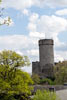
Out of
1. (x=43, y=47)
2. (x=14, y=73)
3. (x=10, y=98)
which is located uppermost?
(x=43, y=47)

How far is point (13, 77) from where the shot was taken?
3400 cm

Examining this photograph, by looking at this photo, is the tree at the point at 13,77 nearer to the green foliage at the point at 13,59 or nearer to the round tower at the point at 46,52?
the green foliage at the point at 13,59

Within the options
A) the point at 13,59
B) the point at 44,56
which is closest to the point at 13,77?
the point at 13,59

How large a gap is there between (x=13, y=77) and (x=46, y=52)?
193 ft

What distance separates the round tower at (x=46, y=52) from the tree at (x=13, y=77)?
5678 cm

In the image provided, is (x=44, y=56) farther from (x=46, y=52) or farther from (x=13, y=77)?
(x=13, y=77)

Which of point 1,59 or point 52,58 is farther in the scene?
point 52,58

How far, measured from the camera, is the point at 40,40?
9356 cm

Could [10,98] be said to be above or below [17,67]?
below

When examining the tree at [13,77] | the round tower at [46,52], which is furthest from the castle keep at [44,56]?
the tree at [13,77]

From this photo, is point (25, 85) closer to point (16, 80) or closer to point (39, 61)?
point (16, 80)

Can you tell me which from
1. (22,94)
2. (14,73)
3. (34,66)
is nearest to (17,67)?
(14,73)

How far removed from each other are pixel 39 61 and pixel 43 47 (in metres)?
4.41

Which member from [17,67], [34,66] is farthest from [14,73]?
[34,66]
